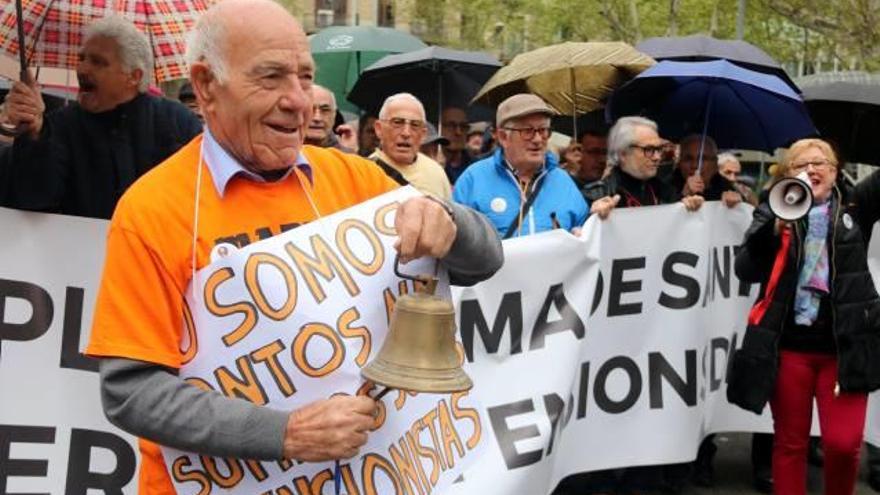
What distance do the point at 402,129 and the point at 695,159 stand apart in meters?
1.87

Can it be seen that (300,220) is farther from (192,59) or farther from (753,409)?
(753,409)

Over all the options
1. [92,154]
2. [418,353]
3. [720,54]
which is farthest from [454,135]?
[418,353]

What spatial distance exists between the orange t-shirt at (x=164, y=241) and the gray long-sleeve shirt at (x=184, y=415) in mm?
37

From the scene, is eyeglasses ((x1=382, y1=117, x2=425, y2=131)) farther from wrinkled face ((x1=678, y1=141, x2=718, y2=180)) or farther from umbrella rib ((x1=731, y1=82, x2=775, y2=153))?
umbrella rib ((x1=731, y1=82, x2=775, y2=153))

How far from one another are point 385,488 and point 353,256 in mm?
430

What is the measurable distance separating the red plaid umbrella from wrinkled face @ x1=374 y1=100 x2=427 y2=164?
1555mm

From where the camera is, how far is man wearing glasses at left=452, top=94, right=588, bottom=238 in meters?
5.93

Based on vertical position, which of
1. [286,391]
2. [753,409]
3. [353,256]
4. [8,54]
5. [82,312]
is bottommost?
[753,409]

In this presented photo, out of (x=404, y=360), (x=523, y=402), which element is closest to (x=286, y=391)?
(x=404, y=360)

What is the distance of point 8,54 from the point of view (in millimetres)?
4934

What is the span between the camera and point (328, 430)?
80.7 inches

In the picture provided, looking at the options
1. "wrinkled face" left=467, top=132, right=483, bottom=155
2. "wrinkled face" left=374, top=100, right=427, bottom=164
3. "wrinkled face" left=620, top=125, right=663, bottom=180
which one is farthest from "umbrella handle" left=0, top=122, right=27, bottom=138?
"wrinkled face" left=467, top=132, right=483, bottom=155

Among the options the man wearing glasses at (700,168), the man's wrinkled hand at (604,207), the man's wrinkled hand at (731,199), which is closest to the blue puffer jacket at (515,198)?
the man's wrinkled hand at (604,207)

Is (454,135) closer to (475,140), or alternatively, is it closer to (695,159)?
(695,159)
